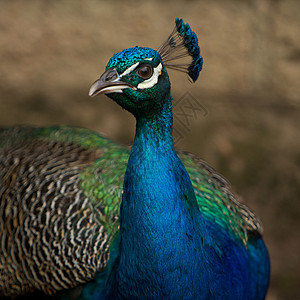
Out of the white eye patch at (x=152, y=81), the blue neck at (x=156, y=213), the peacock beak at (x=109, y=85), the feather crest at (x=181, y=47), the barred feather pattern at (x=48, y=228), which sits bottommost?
the barred feather pattern at (x=48, y=228)

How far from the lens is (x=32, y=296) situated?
6.73ft

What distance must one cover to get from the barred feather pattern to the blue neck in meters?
0.28

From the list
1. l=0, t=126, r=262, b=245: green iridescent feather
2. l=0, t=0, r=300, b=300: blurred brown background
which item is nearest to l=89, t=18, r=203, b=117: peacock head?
l=0, t=126, r=262, b=245: green iridescent feather

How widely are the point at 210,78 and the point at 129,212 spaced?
1.94 meters

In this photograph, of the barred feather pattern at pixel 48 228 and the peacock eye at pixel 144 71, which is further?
the barred feather pattern at pixel 48 228

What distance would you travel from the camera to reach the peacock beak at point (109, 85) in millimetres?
1392

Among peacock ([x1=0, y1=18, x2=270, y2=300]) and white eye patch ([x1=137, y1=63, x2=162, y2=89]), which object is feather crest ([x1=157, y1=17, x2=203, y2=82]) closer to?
peacock ([x1=0, y1=18, x2=270, y2=300])

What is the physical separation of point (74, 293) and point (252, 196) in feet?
5.30

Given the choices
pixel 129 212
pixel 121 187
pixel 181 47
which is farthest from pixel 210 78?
pixel 129 212

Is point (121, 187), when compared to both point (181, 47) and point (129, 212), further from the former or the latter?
point (181, 47)

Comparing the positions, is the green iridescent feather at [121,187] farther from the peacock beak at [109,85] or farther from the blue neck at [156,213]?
the peacock beak at [109,85]

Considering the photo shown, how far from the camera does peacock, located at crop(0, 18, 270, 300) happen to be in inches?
60.8

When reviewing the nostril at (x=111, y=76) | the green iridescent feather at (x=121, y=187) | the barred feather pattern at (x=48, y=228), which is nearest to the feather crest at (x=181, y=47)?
the nostril at (x=111, y=76)

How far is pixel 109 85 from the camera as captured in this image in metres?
1.40
